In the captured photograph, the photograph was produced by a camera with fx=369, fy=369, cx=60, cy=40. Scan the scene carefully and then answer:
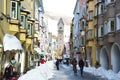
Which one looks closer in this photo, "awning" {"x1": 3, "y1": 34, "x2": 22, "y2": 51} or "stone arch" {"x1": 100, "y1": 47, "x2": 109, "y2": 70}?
"awning" {"x1": 3, "y1": 34, "x2": 22, "y2": 51}

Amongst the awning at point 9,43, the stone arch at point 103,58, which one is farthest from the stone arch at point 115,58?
the awning at point 9,43

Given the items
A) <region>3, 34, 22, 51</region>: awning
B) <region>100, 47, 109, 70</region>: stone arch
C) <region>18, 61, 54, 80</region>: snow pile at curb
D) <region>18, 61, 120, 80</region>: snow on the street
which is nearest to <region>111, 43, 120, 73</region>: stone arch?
<region>18, 61, 120, 80</region>: snow on the street

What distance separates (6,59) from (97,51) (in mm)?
27893

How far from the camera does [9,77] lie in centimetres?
1889

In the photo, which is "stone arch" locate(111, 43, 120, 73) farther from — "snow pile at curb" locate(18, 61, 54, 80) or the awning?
the awning

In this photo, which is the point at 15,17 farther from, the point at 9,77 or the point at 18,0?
the point at 9,77

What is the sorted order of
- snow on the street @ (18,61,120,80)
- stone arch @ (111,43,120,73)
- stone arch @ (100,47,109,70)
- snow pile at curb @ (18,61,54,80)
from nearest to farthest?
snow pile at curb @ (18,61,54,80), snow on the street @ (18,61,120,80), stone arch @ (111,43,120,73), stone arch @ (100,47,109,70)

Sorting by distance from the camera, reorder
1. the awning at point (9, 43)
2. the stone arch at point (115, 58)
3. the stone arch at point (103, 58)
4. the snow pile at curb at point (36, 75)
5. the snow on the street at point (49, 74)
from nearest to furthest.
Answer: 1. the snow pile at curb at point (36, 75)
2. the snow on the street at point (49, 74)
3. the awning at point (9, 43)
4. the stone arch at point (115, 58)
5. the stone arch at point (103, 58)

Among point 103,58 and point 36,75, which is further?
point 103,58

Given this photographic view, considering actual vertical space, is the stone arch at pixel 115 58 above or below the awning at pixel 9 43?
below

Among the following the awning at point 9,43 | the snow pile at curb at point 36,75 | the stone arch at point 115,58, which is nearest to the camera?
the snow pile at curb at point 36,75

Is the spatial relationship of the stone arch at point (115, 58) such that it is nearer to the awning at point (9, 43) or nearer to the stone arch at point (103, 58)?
the stone arch at point (103, 58)

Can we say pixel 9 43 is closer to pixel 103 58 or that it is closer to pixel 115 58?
pixel 115 58

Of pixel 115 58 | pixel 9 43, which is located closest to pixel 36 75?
pixel 9 43
